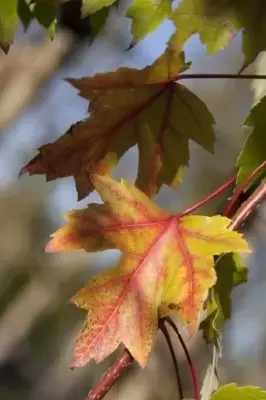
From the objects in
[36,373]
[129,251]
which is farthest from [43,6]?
[36,373]

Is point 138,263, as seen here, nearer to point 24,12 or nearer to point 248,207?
point 248,207

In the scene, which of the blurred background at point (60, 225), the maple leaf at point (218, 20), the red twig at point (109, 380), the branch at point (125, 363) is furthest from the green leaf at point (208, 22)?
the blurred background at point (60, 225)

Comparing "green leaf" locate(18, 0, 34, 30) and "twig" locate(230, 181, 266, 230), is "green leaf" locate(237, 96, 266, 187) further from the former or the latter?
"green leaf" locate(18, 0, 34, 30)

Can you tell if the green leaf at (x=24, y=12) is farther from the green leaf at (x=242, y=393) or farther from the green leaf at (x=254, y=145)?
the green leaf at (x=242, y=393)

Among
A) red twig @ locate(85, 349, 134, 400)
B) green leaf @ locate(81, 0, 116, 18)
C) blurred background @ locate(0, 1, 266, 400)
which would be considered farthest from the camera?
blurred background @ locate(0, 1, 266, 400)

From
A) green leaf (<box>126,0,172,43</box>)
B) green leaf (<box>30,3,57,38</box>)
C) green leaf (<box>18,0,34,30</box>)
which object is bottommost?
green leaf (<box>126,0,172,43</box>)

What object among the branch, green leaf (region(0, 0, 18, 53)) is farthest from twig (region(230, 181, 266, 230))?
green leaf (region(0, 0, 18, 53))
